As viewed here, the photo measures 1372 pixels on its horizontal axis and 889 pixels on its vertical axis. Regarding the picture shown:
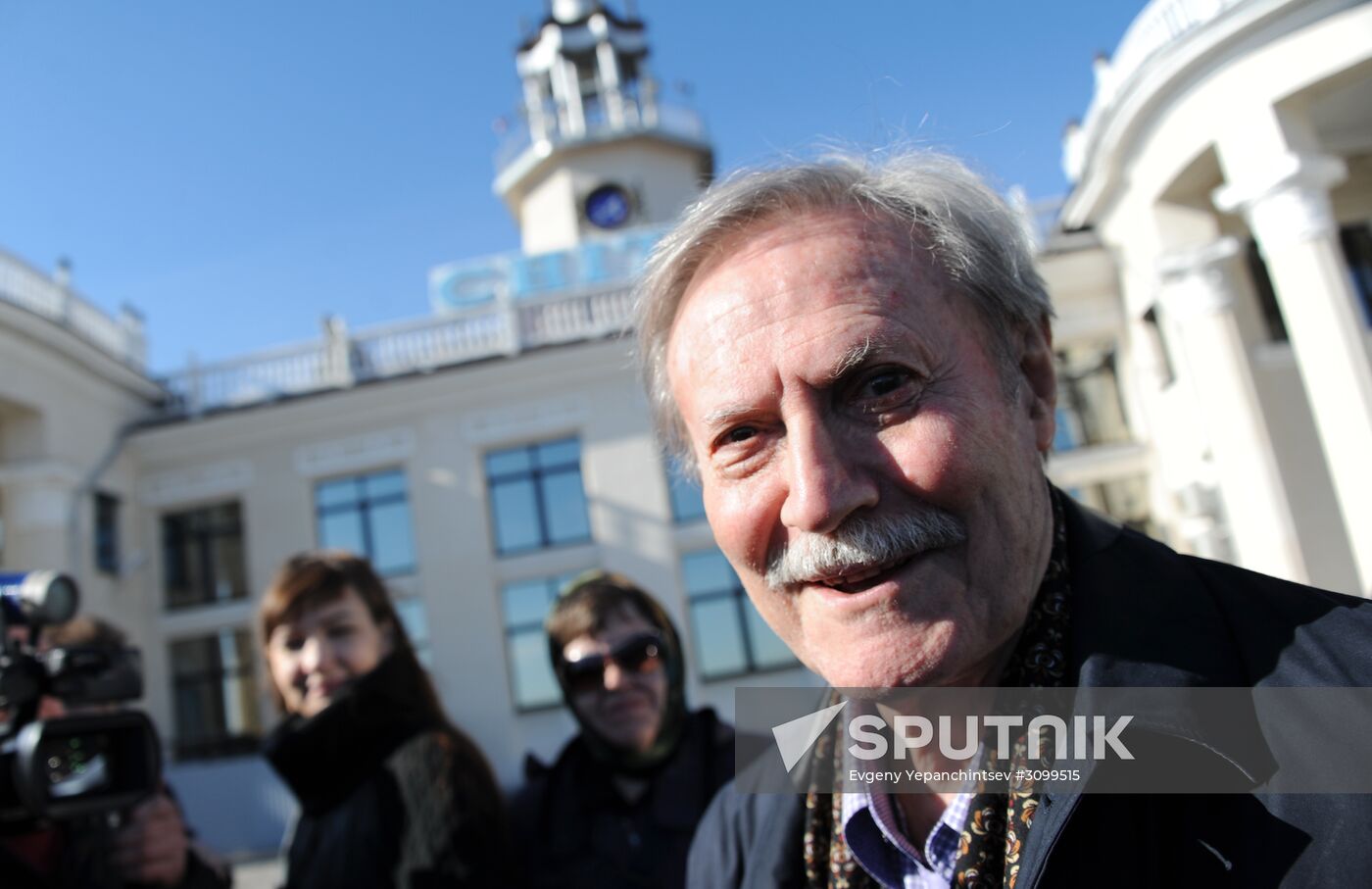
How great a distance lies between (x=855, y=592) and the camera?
4.15 ft

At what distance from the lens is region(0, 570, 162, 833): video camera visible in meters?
2.53

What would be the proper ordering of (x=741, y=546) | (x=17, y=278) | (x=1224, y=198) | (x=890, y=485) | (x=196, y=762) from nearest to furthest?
(x=890, y=485) < (x=741, y=546) < (x=1224, y=198) < (x=17, y=278) < (x=196, y=762)

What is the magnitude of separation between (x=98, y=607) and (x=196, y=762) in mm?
2828

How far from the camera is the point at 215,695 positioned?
1498 centimetres

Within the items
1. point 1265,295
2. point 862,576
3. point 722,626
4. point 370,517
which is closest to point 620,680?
point 862,576

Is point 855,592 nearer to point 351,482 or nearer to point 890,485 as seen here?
point 890,485

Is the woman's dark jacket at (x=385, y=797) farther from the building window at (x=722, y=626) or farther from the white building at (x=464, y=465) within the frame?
the building window at (x=722, y=626)

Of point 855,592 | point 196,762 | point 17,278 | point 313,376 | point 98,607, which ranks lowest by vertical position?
point 196,762

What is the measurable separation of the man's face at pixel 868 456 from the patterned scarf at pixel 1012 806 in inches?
1.7

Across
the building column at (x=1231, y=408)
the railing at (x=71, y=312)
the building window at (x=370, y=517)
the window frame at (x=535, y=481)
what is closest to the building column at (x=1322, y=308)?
the building column at (x=1231, y=408)

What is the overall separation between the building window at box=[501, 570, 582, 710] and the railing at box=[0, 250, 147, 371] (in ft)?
24.7

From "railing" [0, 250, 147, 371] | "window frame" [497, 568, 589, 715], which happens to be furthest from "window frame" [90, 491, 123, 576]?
"window frame" [497, 568, 589, 715]

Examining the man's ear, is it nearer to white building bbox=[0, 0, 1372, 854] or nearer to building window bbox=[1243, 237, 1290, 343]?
white building bbox=[0, 0, 1372, 854]

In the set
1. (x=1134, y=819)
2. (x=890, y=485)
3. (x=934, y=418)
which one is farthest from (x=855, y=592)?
(x=1134, y=819)
